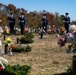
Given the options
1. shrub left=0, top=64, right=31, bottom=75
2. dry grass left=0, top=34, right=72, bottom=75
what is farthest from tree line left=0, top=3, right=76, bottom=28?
shrub left=0, top=64, right=31, bottom=75

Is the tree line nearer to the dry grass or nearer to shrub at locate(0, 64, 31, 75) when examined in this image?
the dry grass

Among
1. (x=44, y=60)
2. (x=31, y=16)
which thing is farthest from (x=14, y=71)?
(x=31, y=16)

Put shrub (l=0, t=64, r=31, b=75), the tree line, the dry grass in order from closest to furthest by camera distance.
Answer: shrub (l=0, t=64, r=31, b=75) → the dry grass → the tree line

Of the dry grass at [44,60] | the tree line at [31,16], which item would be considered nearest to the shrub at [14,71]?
the dry grass at [44,60]

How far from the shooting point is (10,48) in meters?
14.8

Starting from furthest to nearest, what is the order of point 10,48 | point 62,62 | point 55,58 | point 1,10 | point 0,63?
1. point 1,10
2. point 10,48
3. point 55,58
4. point 62,62
5. point 0,63

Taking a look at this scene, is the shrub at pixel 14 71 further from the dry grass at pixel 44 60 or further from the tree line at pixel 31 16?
the tree line at pixel 31 16

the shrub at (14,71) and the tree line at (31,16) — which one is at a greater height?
the tree line at (31,16)

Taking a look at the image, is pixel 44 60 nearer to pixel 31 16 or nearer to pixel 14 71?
pixel 14 71

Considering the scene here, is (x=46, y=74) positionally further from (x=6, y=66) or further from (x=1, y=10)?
(x=1, y=10)

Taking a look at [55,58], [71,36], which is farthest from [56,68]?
[71,36]

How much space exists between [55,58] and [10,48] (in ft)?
7.45

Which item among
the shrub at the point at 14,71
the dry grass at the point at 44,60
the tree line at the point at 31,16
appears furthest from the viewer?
the tree line at the point at 31,16

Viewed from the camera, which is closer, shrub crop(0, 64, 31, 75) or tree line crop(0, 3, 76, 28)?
shrub crop(0, 64, 31, 75)
